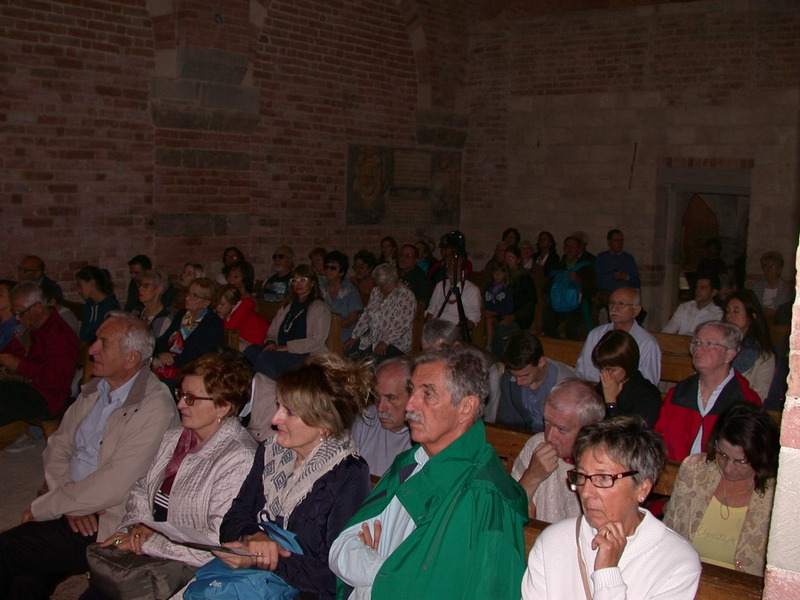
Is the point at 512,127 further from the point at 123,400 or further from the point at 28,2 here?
the point at 123,400

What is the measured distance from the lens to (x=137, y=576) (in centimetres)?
329

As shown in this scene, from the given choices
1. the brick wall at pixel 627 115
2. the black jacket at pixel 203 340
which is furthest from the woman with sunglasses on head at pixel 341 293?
the brick wall at pixel 627 115

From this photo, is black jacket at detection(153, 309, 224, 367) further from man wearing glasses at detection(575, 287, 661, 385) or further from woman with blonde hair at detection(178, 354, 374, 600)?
woman with blonde hair at detection(178, 354, 374, 600)

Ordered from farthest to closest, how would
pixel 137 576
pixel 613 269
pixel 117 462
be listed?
pixel 613 269
pixel 117 462
pixel 137 576

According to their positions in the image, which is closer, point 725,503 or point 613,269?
point 725,503

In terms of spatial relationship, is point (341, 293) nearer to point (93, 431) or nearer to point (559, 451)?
point (93, 431)

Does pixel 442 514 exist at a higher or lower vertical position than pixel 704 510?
higher

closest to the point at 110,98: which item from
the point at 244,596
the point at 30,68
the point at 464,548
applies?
the point at 30,68

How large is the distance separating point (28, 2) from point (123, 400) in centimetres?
613

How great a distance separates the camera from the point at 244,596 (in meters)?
2.91

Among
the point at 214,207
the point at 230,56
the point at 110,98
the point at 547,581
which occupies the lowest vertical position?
the point at 547,581

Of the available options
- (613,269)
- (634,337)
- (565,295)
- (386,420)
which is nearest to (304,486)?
(386,420)

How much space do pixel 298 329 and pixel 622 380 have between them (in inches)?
134

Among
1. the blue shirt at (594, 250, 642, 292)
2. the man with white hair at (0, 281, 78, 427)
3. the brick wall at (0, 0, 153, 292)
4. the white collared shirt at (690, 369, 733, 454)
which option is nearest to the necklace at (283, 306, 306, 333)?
the man with white hair at (0, 281, 78, 427)
